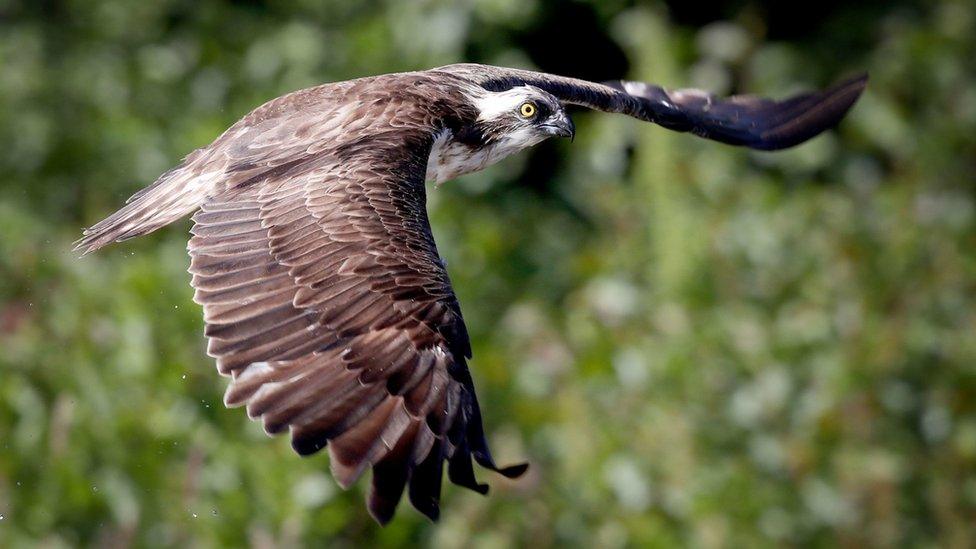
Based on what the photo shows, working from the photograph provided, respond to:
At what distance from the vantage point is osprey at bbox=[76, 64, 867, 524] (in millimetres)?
6125

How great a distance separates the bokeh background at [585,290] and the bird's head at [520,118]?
1.95 metres

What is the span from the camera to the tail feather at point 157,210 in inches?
289

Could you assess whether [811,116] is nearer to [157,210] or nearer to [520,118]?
[520,118]

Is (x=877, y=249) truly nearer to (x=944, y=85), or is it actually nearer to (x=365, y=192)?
(x=944, y=85)

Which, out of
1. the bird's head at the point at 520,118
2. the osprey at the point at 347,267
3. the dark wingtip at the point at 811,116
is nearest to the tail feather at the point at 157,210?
the osprey at the point at 347,267

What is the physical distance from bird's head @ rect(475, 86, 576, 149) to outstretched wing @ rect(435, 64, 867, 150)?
425 millimetres

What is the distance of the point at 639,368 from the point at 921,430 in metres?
1.91

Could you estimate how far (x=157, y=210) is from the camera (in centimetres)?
754

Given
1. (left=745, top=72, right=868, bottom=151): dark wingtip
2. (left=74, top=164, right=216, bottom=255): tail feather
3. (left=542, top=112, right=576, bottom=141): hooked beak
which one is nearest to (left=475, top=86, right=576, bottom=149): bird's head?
(left=542, top=112, right=576, bottom=141): hooked beak

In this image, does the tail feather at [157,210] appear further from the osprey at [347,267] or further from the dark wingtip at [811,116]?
the dark wingtip at [811,116]

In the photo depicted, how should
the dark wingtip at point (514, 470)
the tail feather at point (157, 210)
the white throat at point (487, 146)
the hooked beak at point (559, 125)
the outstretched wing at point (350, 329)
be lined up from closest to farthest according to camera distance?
the dark wingtip at point (514, 470) < the outstretched wing at point (350, 329) < the tail feather at point (157, 210) < the white throat at point (487, 146) < the hooked beak at point (559, 125)

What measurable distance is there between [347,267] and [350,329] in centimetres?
25

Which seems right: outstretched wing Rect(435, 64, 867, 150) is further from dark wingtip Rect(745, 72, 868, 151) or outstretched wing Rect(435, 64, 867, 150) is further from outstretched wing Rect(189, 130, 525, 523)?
outstretched wing Rect(189, 130, 525, 523)

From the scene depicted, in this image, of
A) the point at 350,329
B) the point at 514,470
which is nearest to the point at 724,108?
the point at 350,329
